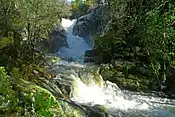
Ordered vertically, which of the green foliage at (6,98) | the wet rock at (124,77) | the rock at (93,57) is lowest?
the wet rock at (124,77)

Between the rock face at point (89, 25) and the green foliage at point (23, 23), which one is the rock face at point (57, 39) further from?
the green foliage at point (23, 23)

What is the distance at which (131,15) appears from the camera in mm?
14883

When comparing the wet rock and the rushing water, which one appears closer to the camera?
the rushing water

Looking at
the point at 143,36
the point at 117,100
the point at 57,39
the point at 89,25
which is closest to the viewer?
the point at 117,100

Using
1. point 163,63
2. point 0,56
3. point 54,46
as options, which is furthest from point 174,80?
point 54,46

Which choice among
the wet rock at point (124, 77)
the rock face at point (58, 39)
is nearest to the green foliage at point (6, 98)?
the wet rock at point (124, 77)

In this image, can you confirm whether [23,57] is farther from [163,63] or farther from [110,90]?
[163,63]

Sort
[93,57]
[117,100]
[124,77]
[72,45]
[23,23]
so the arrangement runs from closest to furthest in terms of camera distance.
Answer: [117,100], [23,23], [124,77], [93,57], [72,45]

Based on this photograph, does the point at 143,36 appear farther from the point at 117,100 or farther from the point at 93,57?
the point at 117,100

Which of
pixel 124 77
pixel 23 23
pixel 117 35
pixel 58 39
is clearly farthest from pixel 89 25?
pixel 23 23

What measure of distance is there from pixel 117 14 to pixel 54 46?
12.0m

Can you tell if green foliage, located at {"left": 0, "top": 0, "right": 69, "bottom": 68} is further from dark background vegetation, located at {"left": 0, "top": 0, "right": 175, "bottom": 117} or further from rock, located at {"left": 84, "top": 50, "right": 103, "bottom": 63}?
rock, located at {"left": 84, "top": 50, "right": 103, "bottom": 63}

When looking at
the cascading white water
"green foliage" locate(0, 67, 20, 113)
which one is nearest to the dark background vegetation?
"green foliage" locate(0, 67, 20, 113)

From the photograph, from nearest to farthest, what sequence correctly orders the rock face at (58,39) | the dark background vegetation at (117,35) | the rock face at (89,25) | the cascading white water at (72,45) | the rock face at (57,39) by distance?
the dark background vegetation at (117,35), the cascading white water at (72,45), the rock face at (89,25), the rock face at (57,39), the rock face at (58,39)
